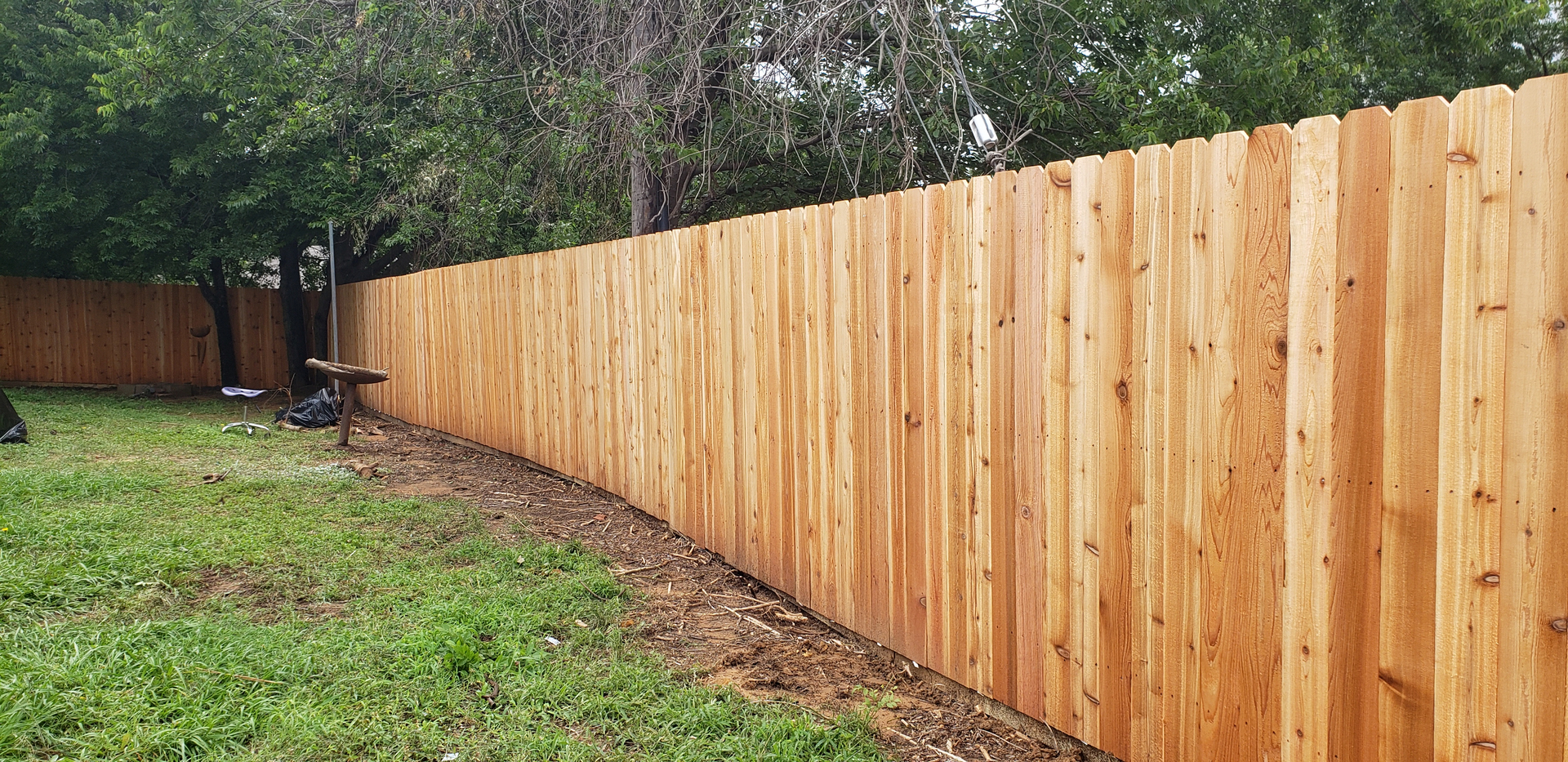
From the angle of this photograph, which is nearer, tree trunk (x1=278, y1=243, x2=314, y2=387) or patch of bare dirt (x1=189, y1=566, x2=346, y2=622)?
patch of bare dirt (x1=189, y1=566, x2=346, y2=622)

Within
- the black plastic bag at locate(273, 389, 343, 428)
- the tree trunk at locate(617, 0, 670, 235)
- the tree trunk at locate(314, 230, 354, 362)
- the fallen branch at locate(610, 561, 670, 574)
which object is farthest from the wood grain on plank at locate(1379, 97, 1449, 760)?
the tree trunk at locate(314, 230, 354, 362)

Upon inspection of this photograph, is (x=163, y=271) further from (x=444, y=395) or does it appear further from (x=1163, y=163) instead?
(x=1163, y=163)

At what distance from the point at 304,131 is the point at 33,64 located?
5.74 meters

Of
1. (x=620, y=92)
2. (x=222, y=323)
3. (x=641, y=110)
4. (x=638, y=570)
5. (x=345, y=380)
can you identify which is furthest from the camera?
(x=222, y=323)

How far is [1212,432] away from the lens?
2299mm

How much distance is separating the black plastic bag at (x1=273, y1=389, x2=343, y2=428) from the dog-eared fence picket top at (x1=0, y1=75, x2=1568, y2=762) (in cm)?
809

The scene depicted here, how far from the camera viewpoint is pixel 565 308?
7262 millimetres

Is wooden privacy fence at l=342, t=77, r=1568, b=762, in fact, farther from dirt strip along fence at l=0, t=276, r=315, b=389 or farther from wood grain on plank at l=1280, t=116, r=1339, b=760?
dirt strip along fence at l=0, t=276, r=315, b=389

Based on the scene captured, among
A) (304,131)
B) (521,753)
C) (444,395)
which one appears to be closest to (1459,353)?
(521,753)

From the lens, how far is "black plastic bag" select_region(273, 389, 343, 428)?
1069cm

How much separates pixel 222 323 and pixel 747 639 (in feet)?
50.8

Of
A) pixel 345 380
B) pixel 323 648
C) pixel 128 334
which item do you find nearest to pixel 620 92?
pixel 345 380

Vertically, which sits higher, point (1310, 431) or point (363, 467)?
point (1310, 431)

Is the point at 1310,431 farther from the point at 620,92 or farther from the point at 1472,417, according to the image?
the point at 620,92
